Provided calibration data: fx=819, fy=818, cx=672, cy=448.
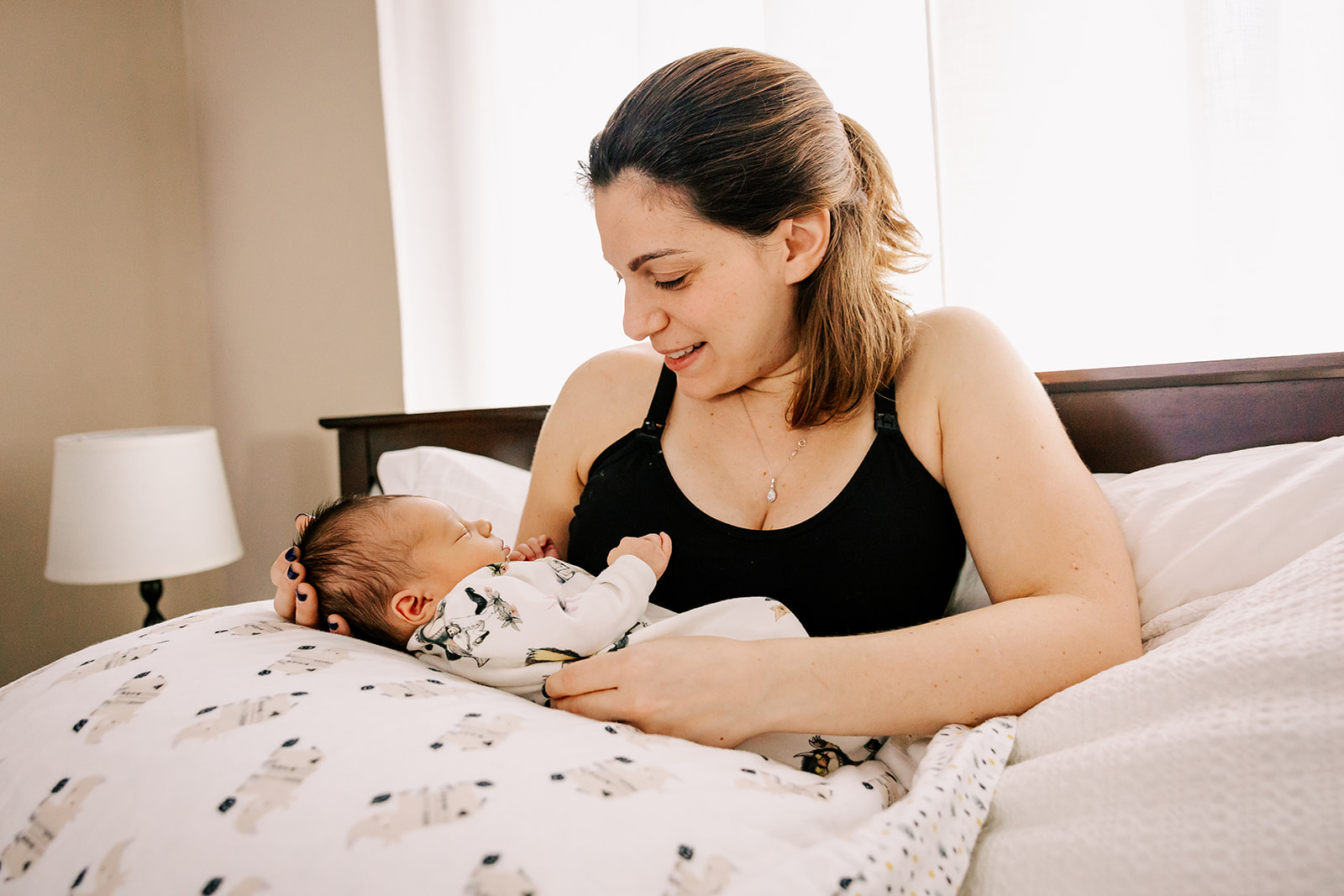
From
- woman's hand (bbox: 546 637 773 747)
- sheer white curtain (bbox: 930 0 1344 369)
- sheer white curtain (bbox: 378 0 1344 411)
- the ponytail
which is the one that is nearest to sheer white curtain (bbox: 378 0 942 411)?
sheer white curtain (bbox: 378 0 1344 411)

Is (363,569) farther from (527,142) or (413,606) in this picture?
(527,142)

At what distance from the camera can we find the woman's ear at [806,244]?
1.13 meters

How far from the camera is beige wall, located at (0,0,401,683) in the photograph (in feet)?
7.84

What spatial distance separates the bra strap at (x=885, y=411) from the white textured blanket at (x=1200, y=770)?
Answer: 0.43 meters

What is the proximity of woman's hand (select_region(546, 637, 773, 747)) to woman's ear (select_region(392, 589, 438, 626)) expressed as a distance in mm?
249

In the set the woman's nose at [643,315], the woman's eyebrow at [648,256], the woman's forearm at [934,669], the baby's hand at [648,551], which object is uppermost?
the woman's eyebrow at [648,256]

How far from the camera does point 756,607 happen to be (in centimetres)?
100

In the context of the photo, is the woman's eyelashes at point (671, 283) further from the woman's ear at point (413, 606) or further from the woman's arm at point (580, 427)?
the woman's ear at point (413, 606)

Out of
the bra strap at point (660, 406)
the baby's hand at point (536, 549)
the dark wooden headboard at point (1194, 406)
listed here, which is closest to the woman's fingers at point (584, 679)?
the baby's hand at point (536, 549)

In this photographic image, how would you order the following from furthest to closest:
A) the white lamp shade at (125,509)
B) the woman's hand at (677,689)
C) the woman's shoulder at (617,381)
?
the white lamp shade at (125,509), the woman's shoulder at (617,381), the woman's hand at (677,689)

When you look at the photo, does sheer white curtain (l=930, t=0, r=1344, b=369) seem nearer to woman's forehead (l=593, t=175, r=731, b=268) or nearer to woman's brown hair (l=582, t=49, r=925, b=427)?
woman's brown hair (l=582, t=49, r=925, b=427)

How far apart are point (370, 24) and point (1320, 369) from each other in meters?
2.50

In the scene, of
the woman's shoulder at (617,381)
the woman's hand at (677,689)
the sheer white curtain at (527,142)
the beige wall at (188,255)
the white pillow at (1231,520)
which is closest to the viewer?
the woman's hand at (677,689)

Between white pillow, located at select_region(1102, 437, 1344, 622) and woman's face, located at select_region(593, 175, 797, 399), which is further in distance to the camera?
woman's face, located at select_region(593, 175, 797, 399)
